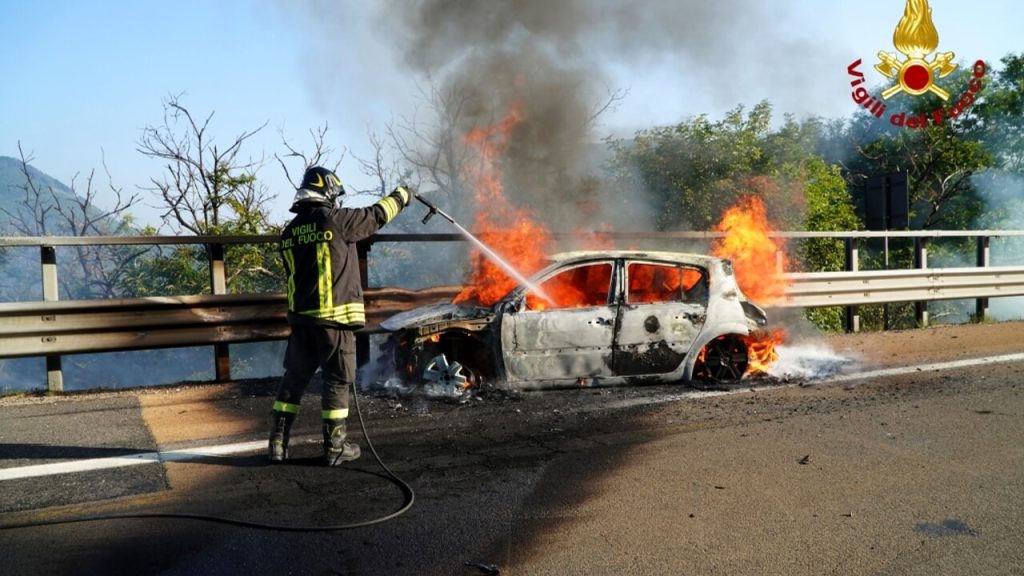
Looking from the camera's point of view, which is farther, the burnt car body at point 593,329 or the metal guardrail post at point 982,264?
the metal guardrail post at point 982,264

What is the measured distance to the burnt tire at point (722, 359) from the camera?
7668 mm

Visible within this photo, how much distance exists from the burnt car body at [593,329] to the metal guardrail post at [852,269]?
4.84 metres

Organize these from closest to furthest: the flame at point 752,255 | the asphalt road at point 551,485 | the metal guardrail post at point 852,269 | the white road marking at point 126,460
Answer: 1. the asphalt road at point 551,485
2. the white road marking at point 126,460
3. the flame at point 752,255
4. the metal guardrail post at point 852,269

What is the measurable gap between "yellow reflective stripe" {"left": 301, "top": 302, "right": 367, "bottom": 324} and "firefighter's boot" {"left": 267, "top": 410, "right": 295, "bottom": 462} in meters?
0.71

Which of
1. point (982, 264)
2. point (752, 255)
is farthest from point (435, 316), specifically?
point (982, 264)

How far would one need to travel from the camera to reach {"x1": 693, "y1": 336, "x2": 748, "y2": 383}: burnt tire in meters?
7.67

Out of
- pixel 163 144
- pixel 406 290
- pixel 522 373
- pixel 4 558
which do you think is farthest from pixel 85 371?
pixel 4 558

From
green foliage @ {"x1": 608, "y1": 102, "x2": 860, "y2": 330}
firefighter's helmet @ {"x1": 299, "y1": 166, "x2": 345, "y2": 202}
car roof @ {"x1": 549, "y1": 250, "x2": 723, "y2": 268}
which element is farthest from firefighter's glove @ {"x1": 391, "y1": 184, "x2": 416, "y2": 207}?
green foliage @ {"x1": 608, "y1": 102, "x2": 860, "y2": 330}

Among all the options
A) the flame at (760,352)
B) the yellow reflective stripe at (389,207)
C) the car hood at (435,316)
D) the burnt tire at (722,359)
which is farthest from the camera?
the flame at (760,352)

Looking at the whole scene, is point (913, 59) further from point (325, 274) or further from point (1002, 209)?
point (325, 274)

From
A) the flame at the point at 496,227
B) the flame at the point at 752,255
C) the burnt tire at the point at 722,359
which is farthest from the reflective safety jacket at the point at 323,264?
the flame at the point at 752,255

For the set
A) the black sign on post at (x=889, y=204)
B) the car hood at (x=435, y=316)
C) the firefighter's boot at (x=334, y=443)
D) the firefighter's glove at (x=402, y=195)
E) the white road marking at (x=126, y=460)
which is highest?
the black sign on post at (x=889, y=204)

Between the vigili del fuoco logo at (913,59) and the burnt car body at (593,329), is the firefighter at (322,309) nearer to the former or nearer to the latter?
the burnt car body at (593,329)

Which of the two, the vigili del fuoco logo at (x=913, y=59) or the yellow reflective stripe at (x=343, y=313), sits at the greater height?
the vigili del fuoco logo at (x=913, y=59)
